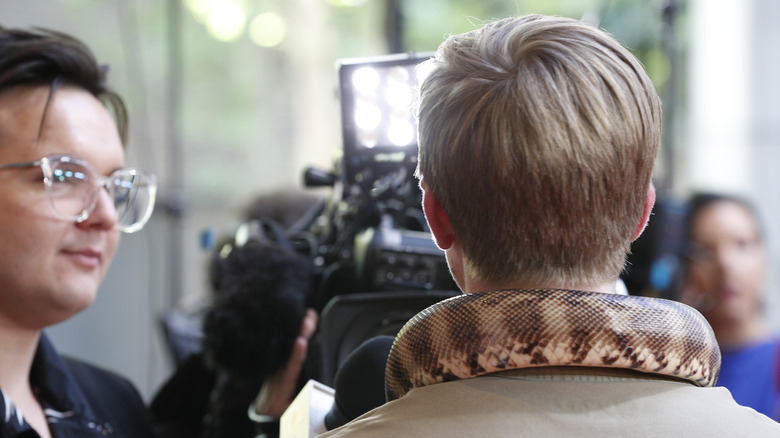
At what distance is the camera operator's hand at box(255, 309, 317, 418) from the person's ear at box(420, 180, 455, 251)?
56 centimetres

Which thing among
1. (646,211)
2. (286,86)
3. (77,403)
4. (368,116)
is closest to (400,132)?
(368,116)

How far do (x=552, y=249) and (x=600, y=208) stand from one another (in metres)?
0.06

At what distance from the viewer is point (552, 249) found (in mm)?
754

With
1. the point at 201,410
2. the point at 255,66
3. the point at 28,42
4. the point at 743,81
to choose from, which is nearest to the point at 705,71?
the point at 743,81

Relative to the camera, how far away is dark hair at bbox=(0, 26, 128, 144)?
1342 millimetres

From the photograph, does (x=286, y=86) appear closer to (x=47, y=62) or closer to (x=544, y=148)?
(x=47, y=62)

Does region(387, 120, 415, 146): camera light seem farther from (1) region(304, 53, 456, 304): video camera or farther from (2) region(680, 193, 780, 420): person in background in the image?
(2) region(680, 193, 780, 420): person in background

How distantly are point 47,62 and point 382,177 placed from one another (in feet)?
2.00

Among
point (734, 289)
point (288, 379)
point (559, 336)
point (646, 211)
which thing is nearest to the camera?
point (559, 336)

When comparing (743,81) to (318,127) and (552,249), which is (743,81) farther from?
(552,249)

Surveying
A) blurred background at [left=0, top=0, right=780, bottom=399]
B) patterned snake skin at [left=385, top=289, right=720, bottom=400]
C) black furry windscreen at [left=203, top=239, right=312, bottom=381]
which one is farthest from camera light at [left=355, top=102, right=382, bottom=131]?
blurred background at [left=0, top=0, right=780, bottom=399]

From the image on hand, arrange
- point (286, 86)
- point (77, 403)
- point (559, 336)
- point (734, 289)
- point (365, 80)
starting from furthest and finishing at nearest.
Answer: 1. point (286, 86)
2. point (734, 289)
3. point (77, 403)
4. point (365, 80)
5. point (559, 336)

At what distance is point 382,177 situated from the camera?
4.30 ft

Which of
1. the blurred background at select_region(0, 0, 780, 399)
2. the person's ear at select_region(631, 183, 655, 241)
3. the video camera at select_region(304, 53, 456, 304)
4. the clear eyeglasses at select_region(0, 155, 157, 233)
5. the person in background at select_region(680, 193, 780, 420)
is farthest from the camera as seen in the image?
the blurred background at select_region(0, 0, 780, 399)
